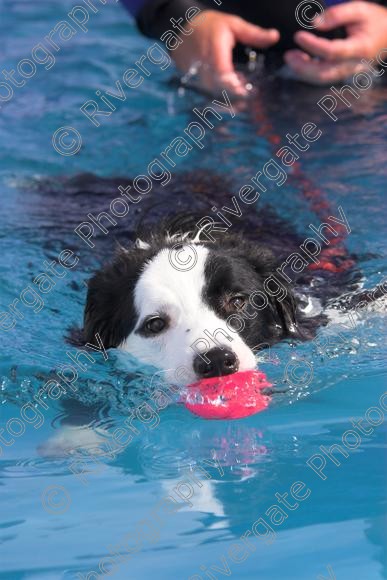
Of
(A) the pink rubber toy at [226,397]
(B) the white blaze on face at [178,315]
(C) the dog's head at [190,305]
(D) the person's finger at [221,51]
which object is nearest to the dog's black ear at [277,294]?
(C) the dog's head at [190,305]

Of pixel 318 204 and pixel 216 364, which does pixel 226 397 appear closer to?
pixel 216 364

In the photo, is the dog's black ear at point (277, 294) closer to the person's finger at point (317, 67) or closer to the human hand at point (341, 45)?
the human hand at point (341, 45)

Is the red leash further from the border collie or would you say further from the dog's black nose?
the dog's black nose

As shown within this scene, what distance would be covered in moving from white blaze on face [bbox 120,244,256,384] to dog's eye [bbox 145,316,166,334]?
0.07ft


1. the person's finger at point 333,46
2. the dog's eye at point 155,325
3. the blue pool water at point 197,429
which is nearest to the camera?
the blue pool water at point 197,429

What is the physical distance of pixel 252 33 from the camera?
5555 mm

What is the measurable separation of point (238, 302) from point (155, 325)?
32 centimetres

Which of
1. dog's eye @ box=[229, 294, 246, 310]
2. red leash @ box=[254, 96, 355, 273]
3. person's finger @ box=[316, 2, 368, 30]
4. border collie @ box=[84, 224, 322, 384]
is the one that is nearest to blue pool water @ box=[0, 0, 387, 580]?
red leash @ box=[254, 96, 355, 273]

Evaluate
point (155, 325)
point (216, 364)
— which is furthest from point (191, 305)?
point (216, 364)

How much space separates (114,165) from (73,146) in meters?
0.46

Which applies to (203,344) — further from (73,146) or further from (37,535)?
(73,146)

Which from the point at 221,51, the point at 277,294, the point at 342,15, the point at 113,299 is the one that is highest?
the point at 342,15

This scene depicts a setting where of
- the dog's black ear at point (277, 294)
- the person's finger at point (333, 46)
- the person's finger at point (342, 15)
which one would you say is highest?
the person's finger at point (342, 15)

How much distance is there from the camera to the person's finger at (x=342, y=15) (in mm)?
5395
